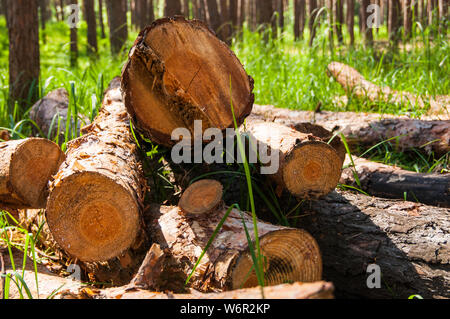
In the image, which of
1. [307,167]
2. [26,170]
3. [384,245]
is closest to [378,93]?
[307,167]

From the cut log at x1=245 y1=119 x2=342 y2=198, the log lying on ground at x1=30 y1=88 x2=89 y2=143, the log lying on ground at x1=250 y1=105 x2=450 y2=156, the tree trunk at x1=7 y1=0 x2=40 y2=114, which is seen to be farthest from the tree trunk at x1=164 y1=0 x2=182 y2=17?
the cut log at x1=245 y1=119 x2=342 y2=198

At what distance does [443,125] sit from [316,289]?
2884 millimetres

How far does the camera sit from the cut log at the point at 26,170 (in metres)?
2.46

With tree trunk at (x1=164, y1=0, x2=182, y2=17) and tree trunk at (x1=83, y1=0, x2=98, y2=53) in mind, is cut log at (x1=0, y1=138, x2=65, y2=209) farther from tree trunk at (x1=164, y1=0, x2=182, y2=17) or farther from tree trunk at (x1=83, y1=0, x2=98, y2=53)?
tree trunk at (x1=83, y1=0, x2=98, y2=53)

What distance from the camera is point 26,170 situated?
2.54m

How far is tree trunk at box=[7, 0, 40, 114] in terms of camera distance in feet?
16.9

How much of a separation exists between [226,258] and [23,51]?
14.2 feet

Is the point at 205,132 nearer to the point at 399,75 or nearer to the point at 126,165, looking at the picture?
the point at 126,165

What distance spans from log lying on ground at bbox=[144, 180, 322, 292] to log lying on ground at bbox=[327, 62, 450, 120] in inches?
115

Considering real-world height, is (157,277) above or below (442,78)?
below

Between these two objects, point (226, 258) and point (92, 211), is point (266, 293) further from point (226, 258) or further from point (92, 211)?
point (92, 211)

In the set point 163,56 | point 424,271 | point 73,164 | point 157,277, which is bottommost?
point 424,271

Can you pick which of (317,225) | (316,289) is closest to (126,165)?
(317,225)

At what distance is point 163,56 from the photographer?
264 centimetres
